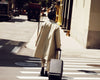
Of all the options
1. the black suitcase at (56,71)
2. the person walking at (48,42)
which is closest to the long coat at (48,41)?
the person walking at (48,42)

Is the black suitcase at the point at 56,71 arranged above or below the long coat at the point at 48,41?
below

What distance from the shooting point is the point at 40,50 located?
8977 mm

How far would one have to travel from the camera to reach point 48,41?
8.82m

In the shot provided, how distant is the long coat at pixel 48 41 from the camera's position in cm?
868

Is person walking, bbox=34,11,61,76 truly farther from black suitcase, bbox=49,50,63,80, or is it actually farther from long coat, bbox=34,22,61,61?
black suitcase, bbox=49,50,63,80

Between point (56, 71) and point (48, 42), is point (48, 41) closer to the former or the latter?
point (48, 42)

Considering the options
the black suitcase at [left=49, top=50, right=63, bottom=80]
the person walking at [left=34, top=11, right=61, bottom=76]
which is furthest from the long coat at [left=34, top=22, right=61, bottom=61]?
the black suitcase at [left=49, top=50, right=63, bottom=80]

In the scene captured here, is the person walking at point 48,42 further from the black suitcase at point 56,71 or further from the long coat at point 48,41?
the black suitcase at point 56,71

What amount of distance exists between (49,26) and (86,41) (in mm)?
10733

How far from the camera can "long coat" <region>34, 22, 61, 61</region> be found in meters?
8.68

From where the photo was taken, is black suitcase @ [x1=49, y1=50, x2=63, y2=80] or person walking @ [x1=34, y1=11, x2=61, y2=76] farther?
person walking @ [x1=34, y1=11, x2=61, y2=76]

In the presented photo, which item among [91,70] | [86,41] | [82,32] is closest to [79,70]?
[91,70]

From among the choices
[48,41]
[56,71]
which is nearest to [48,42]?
[48,41]

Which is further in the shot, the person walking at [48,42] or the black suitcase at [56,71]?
the person walking at [48,42]
